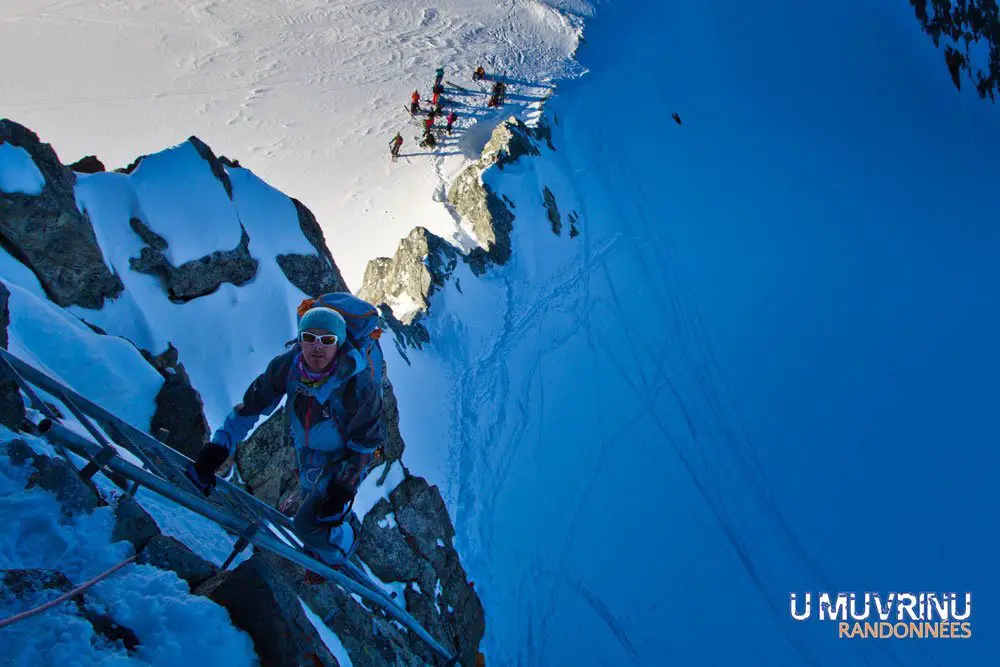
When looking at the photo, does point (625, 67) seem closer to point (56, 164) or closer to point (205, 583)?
point (56, 164)

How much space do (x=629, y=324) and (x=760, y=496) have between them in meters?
4.75

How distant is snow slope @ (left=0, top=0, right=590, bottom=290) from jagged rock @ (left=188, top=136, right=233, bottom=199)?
20.2 ft

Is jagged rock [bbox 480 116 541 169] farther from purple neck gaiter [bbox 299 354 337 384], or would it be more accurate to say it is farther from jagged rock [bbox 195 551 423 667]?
jagged rock [bbox 195 551 423 667]

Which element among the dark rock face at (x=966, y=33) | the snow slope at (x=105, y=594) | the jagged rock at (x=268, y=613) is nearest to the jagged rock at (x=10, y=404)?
the snow slope at (x=105, y=594)

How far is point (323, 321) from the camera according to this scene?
3568mm

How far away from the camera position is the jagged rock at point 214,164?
7.47 metres

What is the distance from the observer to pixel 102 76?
57.2 feet

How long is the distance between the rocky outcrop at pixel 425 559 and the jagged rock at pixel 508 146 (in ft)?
29.2

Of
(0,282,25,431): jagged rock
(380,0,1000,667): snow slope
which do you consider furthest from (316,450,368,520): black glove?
(380,0,1000,667): snow slope

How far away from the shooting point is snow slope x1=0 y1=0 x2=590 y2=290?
51.4 feet

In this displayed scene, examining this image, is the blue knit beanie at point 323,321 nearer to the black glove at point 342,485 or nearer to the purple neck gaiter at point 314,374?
the purple neck gaiter at point 314,374

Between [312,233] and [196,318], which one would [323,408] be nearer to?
[196,318]

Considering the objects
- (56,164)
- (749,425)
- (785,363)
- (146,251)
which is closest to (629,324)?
(749,425)

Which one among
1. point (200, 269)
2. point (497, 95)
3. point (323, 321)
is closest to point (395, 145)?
point (497, 95)
